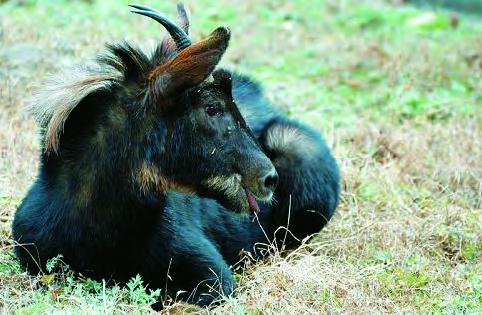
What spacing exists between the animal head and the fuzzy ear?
0.01 metres

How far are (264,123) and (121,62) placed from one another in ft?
7.93

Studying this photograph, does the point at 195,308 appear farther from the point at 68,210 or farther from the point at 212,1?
the point at 212,1

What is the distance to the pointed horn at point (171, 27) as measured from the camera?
5.56 m

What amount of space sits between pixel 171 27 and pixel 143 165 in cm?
86

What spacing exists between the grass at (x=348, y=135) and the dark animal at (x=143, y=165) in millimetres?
198

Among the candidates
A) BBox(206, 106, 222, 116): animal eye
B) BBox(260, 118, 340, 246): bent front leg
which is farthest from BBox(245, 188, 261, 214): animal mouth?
→ BBox(260, 118, 340, 246): bent front leg

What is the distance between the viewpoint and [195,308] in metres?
5.97

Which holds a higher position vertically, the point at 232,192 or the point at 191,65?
the point at 191,65

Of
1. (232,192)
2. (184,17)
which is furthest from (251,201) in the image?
(184,17)

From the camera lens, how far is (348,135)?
33.1ft

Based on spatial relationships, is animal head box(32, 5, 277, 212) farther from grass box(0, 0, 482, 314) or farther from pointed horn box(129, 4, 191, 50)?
grass box(0, 0, 482, 314)

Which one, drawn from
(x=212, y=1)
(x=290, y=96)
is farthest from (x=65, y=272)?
(x=212, y=1)

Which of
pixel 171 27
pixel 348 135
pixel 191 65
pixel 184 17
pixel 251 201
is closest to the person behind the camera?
pixel 191 65

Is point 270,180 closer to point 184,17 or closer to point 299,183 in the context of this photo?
point 184,17
